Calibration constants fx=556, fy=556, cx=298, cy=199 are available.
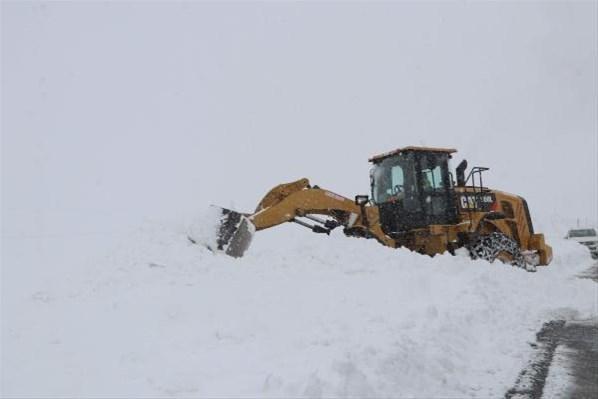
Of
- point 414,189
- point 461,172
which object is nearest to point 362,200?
point 414,189

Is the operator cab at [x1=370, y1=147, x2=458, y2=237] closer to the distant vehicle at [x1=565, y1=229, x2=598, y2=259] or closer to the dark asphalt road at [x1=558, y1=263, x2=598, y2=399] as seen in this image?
the dark asphalt road at [x1=558, y1=263, x2=598, y2=399]

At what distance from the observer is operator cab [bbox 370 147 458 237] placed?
1132 cm

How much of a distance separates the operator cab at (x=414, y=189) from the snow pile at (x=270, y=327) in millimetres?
1598

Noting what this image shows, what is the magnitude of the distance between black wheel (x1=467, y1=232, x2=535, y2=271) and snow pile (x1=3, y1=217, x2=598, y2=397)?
1.34m

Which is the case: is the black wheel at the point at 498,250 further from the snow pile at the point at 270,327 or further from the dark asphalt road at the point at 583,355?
the dark asphalt road at the point at 583,355

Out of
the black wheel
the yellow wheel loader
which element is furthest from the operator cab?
the black wheel

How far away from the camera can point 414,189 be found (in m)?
11.3

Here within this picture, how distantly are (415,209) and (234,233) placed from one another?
3.89 metres

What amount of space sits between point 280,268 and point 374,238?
2.26 m

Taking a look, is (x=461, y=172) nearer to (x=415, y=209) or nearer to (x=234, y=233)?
(x=415, y=209)

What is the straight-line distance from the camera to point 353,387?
12.8 feet

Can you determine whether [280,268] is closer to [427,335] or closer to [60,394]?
[427,335]

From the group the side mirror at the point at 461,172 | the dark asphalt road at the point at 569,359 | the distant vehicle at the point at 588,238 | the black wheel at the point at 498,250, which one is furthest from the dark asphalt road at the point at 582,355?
the distant vehicle at the point at 588,238

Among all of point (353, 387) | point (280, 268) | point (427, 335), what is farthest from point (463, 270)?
point (353, 387)
